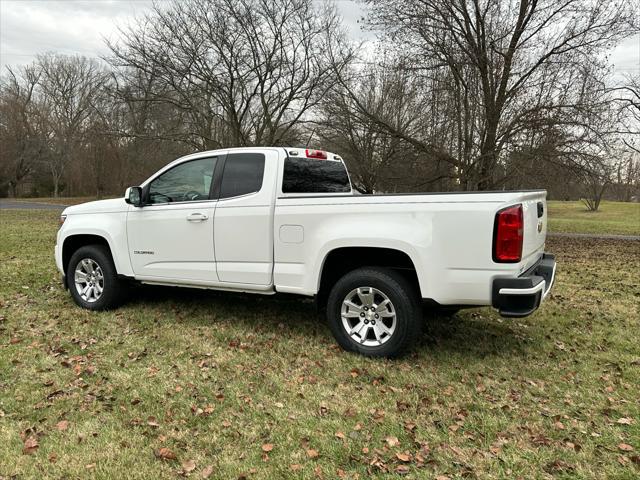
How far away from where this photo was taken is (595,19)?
41.4 feet

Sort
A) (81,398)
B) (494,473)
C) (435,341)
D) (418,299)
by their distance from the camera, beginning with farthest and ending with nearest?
(435,341)
(418,299)
(81,398)
(494,473)

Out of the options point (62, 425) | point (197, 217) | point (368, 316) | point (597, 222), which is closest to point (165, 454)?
point (62, 425)

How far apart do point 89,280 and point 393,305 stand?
3.85 meters

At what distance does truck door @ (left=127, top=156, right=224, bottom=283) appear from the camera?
502 cm

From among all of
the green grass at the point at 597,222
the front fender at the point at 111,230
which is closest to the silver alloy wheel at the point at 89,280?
the front fender at the point at 111,230

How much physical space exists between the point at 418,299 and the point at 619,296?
177 inches

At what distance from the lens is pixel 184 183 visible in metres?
5.30

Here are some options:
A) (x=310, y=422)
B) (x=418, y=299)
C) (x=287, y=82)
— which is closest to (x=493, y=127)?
(x=287, y=82)

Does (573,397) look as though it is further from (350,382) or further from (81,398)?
(81,398)

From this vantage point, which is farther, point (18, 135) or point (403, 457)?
point (18, 135)

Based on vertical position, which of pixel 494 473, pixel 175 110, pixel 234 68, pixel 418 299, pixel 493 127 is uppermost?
pixel 234 68

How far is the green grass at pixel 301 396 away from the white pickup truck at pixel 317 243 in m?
0.47

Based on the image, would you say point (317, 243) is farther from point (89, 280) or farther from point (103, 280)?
point (89, 280)

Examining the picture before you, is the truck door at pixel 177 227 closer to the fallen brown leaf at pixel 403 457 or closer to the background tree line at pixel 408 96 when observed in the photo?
the fallen brown leaf at pixel 403 457
